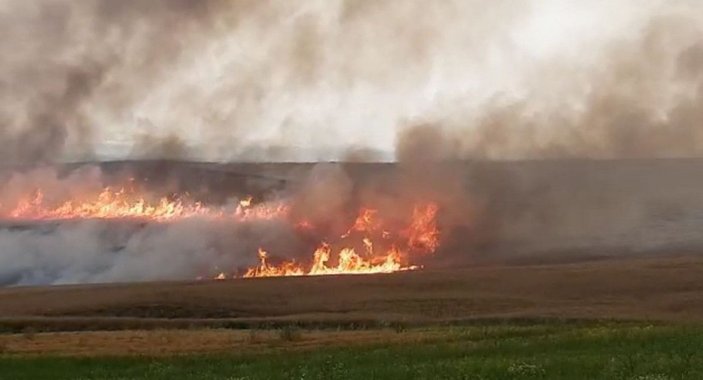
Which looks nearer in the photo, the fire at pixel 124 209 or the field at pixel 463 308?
the field at pixel 463 308

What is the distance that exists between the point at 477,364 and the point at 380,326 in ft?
121

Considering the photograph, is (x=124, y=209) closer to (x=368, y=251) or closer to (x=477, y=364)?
(x=368, y=251)

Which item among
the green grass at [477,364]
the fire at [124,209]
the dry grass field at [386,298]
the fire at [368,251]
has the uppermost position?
the fire at [124,209]

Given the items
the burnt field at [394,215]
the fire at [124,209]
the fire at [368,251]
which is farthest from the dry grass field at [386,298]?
the fire at [124,209]

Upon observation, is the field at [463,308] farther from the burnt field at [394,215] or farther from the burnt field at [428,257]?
the burnt field at [394,215]

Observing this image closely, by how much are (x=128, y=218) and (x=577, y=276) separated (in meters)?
67.6

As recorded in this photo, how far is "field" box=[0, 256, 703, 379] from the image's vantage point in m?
20.4

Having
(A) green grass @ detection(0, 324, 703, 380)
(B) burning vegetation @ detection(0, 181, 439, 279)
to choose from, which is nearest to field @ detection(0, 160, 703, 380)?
(A) green grass @ detection(0, 324, 703, 380)

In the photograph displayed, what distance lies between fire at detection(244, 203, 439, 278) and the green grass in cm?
6691

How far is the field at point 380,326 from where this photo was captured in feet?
66.8

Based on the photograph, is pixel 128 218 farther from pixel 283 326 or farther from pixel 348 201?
pixel 283 326

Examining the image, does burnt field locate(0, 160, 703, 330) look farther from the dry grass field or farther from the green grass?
the green grass

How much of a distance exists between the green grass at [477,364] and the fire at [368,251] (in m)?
66.9

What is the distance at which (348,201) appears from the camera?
11125 centimetres
